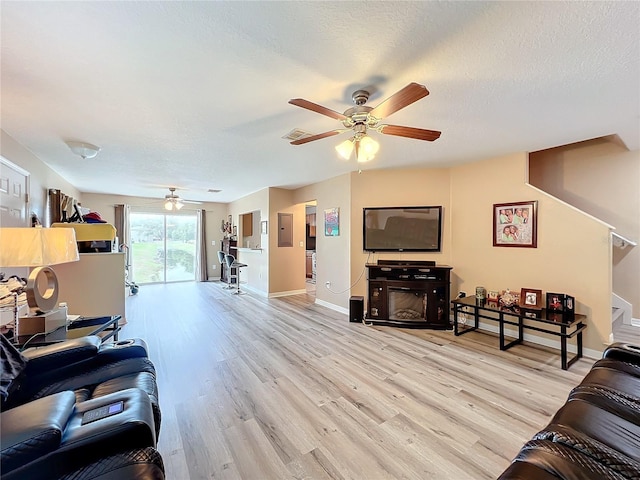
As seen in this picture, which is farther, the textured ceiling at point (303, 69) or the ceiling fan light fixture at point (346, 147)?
the ceiling fan light fixture at point (346, 147)

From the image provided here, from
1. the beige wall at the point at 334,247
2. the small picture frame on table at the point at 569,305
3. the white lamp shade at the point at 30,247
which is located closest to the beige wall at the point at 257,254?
the beige wall at the point at 334,247

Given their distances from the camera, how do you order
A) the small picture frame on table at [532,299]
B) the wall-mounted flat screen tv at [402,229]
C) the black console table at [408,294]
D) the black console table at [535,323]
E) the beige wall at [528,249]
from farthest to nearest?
1. the wall-mounted flat screen tv at [402,229]
2. the black console table at [408,294]
3. the small picture frame on table at [532,299]
4. the beige wall at [528,249]
5. the black console table at [535,323]

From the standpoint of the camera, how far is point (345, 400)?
2256 mm

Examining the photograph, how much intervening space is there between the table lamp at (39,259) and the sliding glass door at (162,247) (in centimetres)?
606

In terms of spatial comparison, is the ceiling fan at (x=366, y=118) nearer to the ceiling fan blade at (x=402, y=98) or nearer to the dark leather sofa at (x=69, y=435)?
the ceiling fan blade at (x=402, y=98)

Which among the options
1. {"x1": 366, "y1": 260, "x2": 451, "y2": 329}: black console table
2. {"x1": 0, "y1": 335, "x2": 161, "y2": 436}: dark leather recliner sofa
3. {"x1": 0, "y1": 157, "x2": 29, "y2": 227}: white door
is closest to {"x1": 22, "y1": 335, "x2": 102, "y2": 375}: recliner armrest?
{"x1": 0, "y1": 335, "x2": 161, "y2": 436}: dark leather recliner sofa

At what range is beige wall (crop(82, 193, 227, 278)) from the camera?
706 cm

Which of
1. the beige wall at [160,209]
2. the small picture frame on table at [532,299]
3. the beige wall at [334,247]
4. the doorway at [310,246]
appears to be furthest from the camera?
the doorway at [310,246]

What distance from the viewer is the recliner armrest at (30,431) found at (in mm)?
854

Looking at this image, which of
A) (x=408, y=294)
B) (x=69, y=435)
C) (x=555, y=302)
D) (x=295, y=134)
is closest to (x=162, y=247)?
(x=295, y=134)

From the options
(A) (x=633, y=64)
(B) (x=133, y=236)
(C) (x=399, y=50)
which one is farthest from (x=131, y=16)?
(B) (x=133, y=236)

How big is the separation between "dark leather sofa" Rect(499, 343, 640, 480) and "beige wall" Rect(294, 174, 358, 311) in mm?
3383

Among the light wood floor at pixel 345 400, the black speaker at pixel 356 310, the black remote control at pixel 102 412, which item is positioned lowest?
the light wood floor at pixel 345 400

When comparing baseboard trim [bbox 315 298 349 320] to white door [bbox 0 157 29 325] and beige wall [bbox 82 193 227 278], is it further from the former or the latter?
beige wall [bbox 82 193 227 278]
